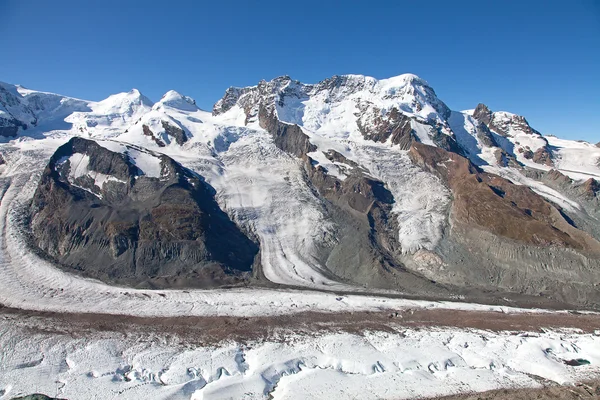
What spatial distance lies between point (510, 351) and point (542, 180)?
117m

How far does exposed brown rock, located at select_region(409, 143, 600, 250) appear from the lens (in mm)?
74125

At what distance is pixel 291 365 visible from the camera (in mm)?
40344

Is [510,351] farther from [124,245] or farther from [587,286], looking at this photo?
[124,245]

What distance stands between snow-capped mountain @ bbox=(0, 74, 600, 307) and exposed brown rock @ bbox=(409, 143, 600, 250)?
14.8 inches

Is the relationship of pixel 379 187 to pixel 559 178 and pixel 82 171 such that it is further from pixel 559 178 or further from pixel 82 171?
pixel 82 171

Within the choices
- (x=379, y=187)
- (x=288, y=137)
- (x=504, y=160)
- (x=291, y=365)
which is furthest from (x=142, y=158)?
(x=504, y=160)

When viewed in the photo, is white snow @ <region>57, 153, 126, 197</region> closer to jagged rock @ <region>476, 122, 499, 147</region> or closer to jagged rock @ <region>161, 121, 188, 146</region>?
jagged rock @ <region>161, 121, 188, 146</region>

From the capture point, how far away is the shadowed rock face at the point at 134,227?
7206 cm

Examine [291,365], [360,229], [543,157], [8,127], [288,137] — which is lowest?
[291,365]

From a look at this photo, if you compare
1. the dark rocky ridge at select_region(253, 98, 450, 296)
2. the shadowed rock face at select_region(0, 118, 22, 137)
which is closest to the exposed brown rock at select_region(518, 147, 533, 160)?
the dark rocky ridge at select_region(253, 98, 450, 296)

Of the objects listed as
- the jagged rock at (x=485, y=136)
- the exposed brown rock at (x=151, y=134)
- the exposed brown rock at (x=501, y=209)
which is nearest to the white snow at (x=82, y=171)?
the exposed brown rock at (x=151, y=134)

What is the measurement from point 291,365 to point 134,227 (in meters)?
54.1

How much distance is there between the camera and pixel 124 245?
76312 mm

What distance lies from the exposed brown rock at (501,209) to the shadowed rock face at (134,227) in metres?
52.8
